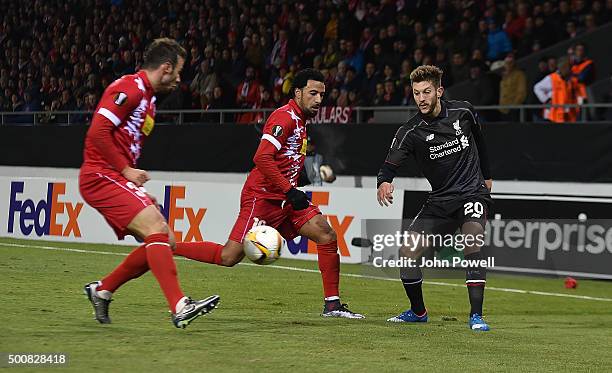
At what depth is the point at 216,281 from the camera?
13070mm

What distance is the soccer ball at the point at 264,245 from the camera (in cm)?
927

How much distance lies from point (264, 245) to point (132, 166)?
5.63 ft

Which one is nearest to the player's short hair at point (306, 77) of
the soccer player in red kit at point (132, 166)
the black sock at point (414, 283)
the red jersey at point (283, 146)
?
the red jersey at point (283, 146)

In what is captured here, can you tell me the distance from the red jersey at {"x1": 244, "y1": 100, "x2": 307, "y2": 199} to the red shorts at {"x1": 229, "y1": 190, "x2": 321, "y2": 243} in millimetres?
75

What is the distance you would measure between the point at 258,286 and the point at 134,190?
197 inches

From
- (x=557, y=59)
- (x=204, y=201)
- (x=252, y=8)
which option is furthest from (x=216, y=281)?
(x=252, y=8)

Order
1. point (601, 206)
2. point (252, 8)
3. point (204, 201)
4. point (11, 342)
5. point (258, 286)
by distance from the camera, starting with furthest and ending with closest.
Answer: point (252, 8), point (204, 201), point (601, 206), point (258, 286), point (11, 342)

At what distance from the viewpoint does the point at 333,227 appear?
639 inches

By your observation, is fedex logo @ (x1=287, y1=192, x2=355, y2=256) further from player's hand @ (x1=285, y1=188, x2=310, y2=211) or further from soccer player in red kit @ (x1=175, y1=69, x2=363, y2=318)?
player's hand @ (x1=285, y1=188, x2=310, y2=211)

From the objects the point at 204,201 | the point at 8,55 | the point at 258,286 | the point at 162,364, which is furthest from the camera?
the point at 8,55

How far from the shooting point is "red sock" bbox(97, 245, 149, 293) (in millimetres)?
7945

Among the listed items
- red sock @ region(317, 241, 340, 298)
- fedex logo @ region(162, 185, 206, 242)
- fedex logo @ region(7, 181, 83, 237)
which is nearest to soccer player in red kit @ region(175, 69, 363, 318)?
red sock @ region(317, 241, 340, 298)

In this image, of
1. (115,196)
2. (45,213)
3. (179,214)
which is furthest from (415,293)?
(45,213)

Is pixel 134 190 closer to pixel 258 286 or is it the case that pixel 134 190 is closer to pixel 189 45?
pixel 258 286
